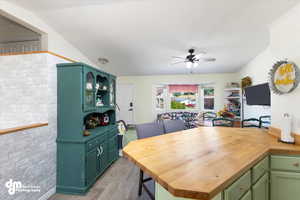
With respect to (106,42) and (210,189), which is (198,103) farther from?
(210,189)

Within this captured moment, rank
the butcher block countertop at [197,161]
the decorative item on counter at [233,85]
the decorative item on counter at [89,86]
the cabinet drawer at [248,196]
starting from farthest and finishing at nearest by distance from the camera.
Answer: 1. the decorative item on counter at [233,85]
2. the decorative item on counter at [89,86]
3. the cabinet drawer at [248,196]
4. the butcher block countertop at [197,161]

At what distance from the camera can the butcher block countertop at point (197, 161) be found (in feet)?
2.33

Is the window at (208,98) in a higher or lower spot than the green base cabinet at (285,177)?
higher

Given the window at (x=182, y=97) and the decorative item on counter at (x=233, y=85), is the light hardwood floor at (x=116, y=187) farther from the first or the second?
the decorative item on counter at (x=233, y=85)

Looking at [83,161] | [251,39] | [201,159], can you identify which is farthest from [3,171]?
[251,39]

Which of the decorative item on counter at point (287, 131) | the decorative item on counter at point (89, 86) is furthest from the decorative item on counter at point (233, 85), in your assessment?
the decorative item on counter at point (89, 86)

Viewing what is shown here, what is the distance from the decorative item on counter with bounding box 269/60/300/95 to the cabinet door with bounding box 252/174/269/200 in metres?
1.04

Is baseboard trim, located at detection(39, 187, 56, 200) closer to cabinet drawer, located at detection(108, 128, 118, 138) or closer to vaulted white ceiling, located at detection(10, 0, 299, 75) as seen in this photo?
cabinet drawer, located at detection(108, 128, 118, 138)

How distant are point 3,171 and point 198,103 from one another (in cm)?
565

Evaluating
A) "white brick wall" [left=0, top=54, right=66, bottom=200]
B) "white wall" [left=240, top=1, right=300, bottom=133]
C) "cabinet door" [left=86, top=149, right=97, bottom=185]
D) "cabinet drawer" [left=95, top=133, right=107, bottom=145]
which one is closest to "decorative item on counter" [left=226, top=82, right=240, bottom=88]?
"white wall" [left=240, top=1, right=300, bottom=133]

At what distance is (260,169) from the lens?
115 cm

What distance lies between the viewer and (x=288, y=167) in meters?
1.25

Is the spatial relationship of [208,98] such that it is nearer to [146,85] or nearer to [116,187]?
[146,85]

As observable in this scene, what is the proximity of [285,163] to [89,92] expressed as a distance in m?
2.63
